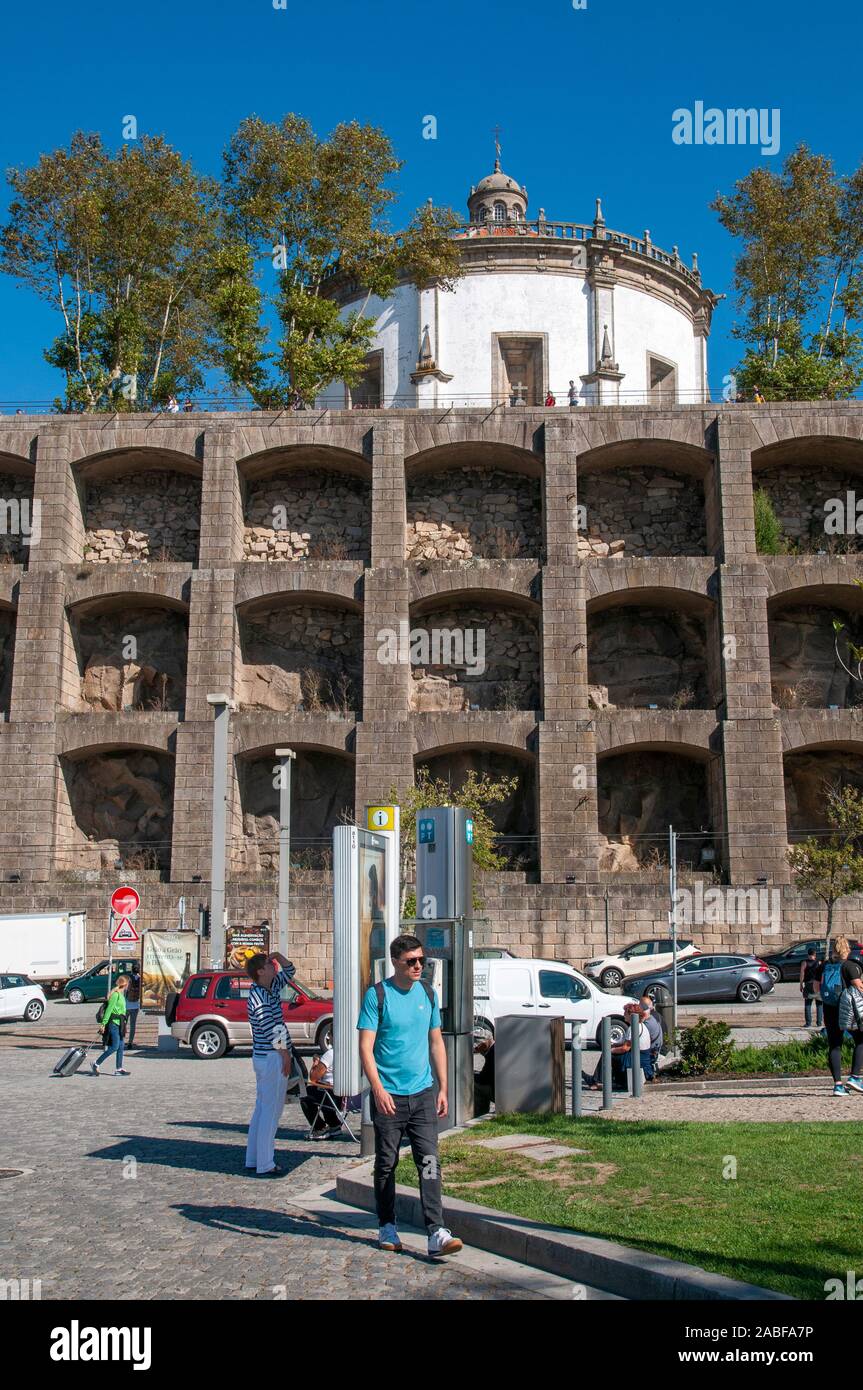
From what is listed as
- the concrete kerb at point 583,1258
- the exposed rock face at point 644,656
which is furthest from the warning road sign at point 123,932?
the exposed rock face at point 644,656

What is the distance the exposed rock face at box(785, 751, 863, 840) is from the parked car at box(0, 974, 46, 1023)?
880 inches

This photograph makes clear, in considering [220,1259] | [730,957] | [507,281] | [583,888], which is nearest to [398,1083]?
[220,1259]

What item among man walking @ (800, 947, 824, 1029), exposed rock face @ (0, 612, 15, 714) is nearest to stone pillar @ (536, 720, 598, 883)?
man walking @ (800, 947, 824, 1029)

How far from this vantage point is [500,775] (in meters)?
39.7

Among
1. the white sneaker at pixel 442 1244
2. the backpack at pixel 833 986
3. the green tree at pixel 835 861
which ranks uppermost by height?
the green tree at pixel 835 861

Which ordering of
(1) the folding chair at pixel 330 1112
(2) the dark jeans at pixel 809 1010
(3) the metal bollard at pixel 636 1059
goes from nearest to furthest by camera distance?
1. (1) the folding chair at pixel 330 1112
2. (3) the metal bollard at pixel 636 1059
3. (2) the dark jeans at pixel 809 1010

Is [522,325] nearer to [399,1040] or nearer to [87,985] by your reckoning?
[87,985]

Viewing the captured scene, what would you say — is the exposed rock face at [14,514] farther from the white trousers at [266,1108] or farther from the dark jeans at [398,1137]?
the dark jeans at [398,1137]

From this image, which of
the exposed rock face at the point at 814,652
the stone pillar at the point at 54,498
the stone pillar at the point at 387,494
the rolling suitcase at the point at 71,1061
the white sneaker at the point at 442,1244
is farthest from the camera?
the exposed rock face at the point at 814,652

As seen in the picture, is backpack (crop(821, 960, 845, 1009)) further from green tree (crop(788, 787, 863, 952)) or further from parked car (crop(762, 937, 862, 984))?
parked car (crop(762, 937, 862, 984))

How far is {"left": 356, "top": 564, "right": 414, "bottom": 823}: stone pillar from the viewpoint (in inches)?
1447

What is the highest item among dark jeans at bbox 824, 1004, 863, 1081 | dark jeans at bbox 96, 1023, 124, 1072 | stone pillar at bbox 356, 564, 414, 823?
stone pillar at bbox 356, 564, 414, 823

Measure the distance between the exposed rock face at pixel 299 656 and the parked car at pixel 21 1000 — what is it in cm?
1266

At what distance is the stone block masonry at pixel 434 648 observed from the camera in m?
36.3
